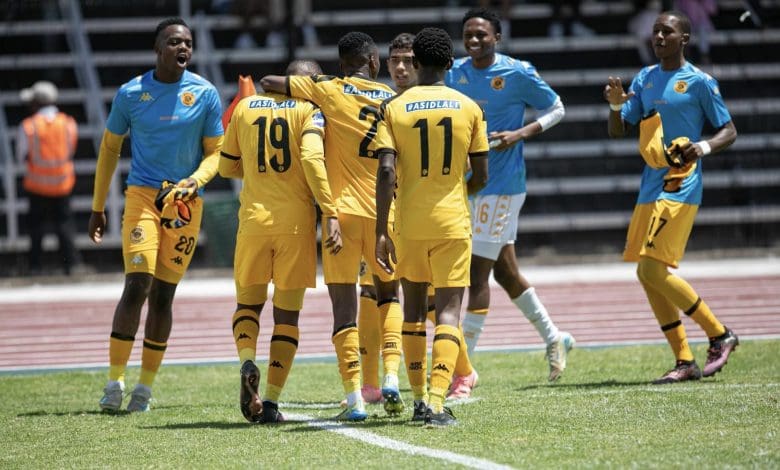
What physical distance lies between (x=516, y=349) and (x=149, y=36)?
11022 millimetres

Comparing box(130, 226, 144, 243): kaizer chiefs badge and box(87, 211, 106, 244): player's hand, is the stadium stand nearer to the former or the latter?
box(87, 211, 106, 244): player's hand

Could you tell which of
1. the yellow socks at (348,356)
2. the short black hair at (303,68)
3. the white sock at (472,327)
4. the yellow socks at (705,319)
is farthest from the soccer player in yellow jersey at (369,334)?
the yellow socks at (705,319)

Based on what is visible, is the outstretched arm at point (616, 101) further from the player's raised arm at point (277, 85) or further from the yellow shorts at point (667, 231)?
the player's raised arm at point (277, 85)

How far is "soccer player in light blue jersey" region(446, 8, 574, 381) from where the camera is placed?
9.23 meters

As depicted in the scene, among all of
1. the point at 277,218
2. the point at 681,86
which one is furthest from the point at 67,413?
the point at 681,86

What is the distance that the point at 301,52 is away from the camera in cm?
1952

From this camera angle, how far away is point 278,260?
755 cm

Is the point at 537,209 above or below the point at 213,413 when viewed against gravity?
below

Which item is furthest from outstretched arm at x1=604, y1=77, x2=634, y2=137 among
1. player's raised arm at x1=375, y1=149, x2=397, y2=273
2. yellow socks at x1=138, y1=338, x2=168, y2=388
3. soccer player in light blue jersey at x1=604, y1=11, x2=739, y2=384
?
yellow socks at x1=138, y1=338, x2=168, y2=388

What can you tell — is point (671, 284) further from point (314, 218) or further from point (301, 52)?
point (301, 52)

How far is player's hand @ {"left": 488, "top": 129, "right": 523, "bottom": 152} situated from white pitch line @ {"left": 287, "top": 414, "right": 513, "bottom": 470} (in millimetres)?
2412

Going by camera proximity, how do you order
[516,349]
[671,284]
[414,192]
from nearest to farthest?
[414,192], [671,284], [516,349]

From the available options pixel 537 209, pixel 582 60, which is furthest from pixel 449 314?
pixel 582 60

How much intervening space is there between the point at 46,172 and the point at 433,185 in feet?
38.7
